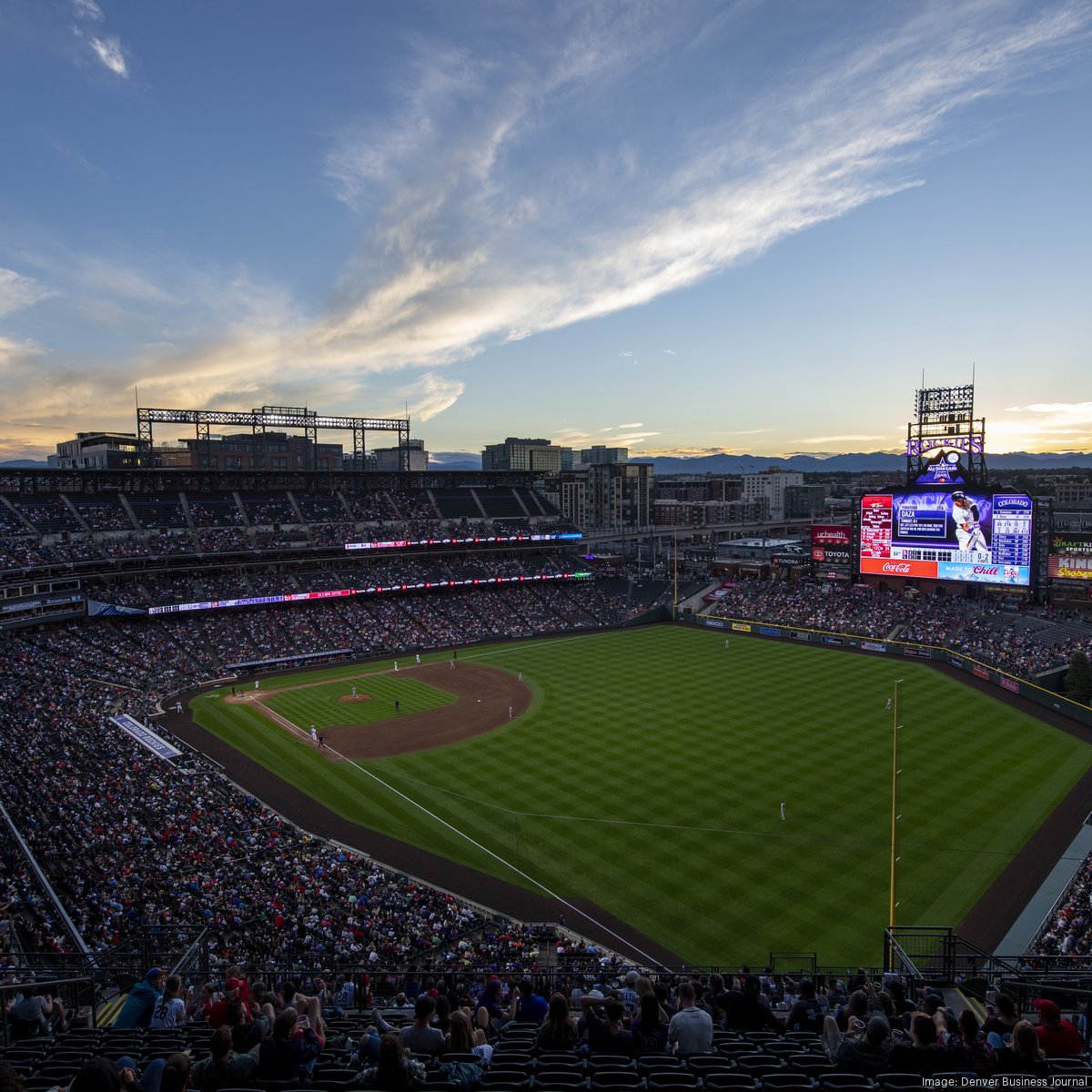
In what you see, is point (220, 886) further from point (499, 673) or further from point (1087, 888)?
point (499, 673)

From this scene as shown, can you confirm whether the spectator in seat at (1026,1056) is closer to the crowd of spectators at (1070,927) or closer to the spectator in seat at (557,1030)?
the spectator in seat at (557,1030)

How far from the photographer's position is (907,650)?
2329 inches

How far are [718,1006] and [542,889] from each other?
16501 millimetres

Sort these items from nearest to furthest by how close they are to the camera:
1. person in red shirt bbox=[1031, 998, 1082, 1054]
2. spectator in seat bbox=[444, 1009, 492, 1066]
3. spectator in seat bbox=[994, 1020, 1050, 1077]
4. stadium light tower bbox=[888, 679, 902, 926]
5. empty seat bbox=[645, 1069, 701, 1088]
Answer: spectator in seat bbox=[994, 1020, 1050, 1077]
empty seat bbox=[645, 1069, 701, 1088]
person in red shirt bbox=[1031, 998, 1082, 1054]
spectator in seat bbox=[444, 1009, 492, 1066]
stadium light tower bbox=[888, 679, 902, 926]

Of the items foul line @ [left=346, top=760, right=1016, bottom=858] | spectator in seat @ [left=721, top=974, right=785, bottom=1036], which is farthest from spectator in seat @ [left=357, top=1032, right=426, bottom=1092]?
foul line @ [left=346, top=760, right=1016, bottom=858]

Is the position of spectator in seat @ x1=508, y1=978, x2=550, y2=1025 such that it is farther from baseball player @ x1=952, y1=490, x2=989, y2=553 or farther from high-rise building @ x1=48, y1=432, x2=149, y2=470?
high-rise building @ x1=48, y1=432, x2=149, y2=470

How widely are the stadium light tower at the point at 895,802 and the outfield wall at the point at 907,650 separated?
26.2 feet

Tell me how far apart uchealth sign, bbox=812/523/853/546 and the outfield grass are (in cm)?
2112

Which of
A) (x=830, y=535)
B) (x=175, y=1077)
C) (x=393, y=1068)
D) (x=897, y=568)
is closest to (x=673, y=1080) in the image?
(x=393, y=1068)

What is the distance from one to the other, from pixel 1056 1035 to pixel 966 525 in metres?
56.9

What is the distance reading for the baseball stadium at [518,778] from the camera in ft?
39.4

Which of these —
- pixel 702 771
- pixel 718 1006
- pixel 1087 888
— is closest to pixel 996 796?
pixel 1087 888

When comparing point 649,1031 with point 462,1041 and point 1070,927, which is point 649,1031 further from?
point 1070,927

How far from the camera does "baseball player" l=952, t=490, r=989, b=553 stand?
Result: 5622cm
